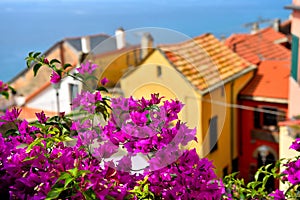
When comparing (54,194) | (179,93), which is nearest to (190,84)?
(179,93)

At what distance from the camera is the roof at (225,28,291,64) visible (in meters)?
12.4

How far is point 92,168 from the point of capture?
44.5 inches

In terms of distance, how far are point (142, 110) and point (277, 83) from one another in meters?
10.3

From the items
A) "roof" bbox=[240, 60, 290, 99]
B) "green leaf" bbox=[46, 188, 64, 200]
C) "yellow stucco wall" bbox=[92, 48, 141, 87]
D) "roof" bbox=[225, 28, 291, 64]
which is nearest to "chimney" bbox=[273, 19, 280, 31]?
"roof" bbox=[225, 28, 291, 64]

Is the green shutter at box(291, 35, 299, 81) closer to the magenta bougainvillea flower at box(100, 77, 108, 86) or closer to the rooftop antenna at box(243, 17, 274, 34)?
the magenta bougainvillea flower at box(100, 77, 108, 86)

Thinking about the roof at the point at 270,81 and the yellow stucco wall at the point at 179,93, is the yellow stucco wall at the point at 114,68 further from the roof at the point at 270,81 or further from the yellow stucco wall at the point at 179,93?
the roof at the point at 270,81

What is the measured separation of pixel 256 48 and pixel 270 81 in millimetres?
2190

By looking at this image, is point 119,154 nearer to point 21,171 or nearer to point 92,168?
point 92,168

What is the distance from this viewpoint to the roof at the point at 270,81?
10805mm

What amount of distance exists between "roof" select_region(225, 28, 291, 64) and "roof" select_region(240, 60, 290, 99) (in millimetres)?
452

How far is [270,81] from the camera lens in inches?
441

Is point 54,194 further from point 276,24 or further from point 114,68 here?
point 276,24

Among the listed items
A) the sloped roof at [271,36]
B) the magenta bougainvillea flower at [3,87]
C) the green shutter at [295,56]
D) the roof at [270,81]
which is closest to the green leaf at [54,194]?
the magenta bougainvillea flower at [3,87]

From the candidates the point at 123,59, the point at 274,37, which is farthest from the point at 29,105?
the point at 123,59
